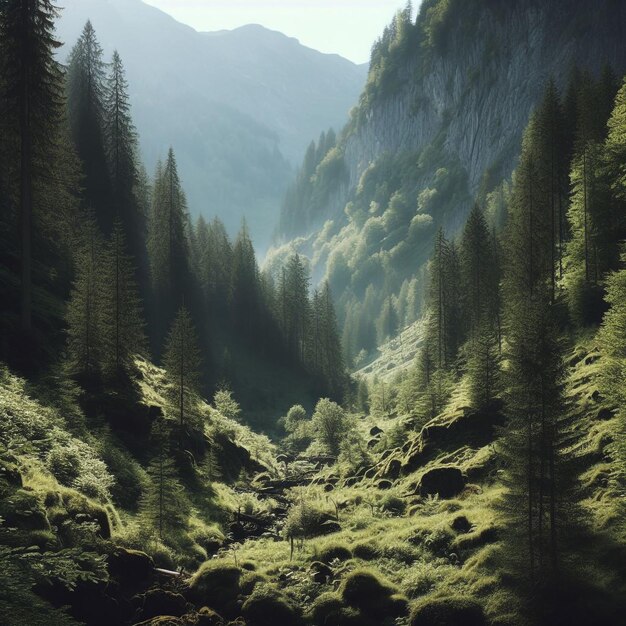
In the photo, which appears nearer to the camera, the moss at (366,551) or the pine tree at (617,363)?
the pine tree at (617,363)

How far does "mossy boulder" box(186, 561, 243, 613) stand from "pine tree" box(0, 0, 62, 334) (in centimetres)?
1930

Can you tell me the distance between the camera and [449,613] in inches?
780

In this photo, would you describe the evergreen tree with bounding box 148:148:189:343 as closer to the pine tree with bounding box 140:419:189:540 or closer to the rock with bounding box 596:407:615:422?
the pine tree with bounding box 140:419:189:540

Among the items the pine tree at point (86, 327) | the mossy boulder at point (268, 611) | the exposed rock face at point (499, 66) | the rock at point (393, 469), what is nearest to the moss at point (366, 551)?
the mossy boulder at point (268, 611)

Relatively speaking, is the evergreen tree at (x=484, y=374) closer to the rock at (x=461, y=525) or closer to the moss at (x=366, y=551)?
the rock at (x=461, y=525)

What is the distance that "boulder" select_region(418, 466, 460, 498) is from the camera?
3238cm

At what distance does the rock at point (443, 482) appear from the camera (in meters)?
32.4

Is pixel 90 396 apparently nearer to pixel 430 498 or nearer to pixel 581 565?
pixel 430 498

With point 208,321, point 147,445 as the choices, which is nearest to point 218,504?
point 147,445

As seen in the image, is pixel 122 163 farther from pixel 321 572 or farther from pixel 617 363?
pixel 617 363

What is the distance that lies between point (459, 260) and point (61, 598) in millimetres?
60197

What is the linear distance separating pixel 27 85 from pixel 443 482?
35.1 m

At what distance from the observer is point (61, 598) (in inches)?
626

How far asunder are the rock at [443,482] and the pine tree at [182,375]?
17867 mm
